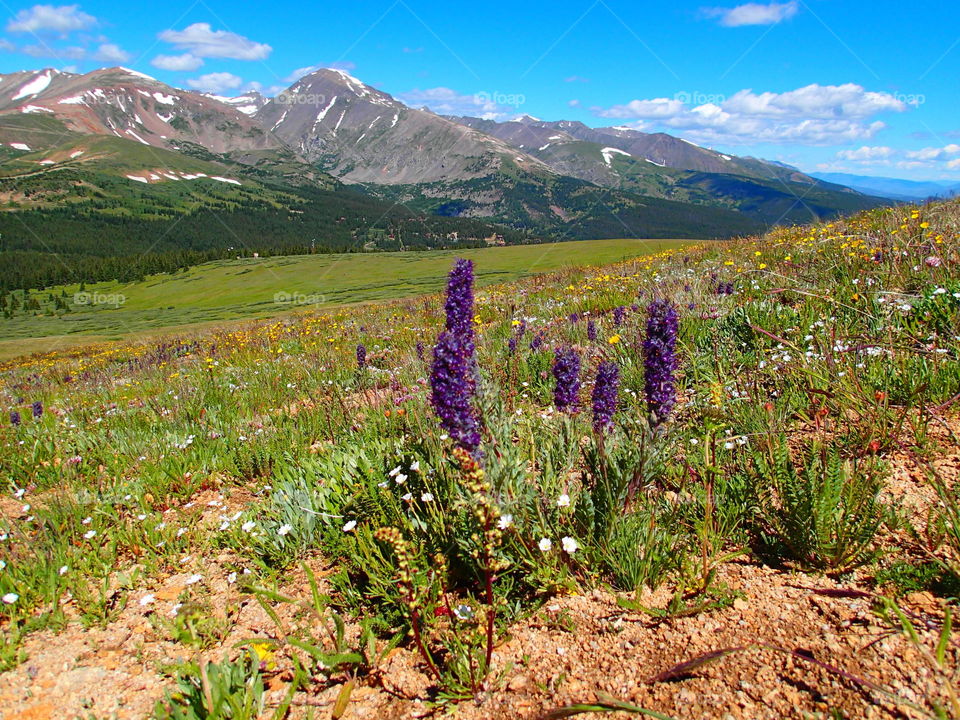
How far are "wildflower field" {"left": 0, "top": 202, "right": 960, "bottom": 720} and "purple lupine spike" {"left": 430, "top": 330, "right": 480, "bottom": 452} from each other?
0.01 metres

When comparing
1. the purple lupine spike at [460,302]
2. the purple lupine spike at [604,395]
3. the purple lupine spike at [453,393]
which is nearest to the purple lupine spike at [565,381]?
the purple lupine spike at [604,395]

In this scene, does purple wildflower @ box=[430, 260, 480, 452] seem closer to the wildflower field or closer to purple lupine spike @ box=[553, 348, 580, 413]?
the wildflower field

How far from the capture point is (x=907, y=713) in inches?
67.3

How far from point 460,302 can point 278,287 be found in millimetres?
85561

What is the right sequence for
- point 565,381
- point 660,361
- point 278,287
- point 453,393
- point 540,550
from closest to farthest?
point 540,550 → point 660,361 → point 453,393 → point 565,381 → point 278,287

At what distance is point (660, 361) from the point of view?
301 cm

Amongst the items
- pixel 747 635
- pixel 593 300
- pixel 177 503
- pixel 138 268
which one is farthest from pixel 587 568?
pixel 138 268

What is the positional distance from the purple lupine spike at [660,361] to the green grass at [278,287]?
43474mm

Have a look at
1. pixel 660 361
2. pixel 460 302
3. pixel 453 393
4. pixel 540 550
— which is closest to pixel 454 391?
pixel 453 393

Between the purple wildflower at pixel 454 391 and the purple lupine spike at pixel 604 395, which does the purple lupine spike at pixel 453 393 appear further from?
the purple lupine spike at pixel 604 395

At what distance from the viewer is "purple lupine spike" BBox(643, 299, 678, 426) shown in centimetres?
299

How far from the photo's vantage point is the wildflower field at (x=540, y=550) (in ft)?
7.25

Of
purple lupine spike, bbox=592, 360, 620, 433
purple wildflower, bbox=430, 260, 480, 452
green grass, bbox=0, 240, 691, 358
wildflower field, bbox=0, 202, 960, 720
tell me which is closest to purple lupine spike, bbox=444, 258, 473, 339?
wildflower field, bbox=0, 202, 960, 720

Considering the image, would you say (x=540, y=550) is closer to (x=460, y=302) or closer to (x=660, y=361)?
(x=660, y=361)
